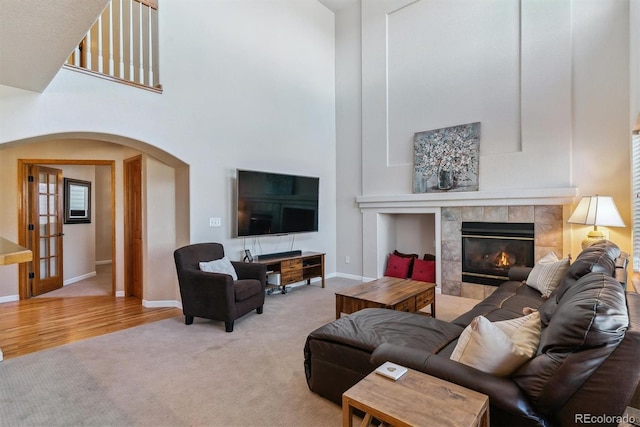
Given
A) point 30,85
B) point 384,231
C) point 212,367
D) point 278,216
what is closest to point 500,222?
point 384,231

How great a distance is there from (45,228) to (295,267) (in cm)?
399

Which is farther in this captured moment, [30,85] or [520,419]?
[30,85]

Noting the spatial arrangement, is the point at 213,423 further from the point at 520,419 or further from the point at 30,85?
the point at 30,85

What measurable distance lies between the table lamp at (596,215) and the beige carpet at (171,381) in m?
3.14

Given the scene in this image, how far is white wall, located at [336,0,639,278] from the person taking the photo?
3.78 metres

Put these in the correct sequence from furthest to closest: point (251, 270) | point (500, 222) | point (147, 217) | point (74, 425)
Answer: point (500, 222) → point (147, 217) → point (251, 270) → point (74, 425)

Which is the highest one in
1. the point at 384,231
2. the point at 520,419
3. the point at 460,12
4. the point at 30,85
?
the point at 460,12

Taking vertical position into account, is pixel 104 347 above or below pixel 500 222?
below

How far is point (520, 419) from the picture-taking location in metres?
1.27

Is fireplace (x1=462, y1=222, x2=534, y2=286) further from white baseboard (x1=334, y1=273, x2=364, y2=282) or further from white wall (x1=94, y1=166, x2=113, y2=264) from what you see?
white wall (x1=94, y1=166, x2=113, y2=264)

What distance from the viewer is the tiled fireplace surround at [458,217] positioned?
403 cm

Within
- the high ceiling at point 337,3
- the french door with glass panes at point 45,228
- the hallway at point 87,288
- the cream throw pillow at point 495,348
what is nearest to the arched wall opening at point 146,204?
the french door with glass panes at point 45,228

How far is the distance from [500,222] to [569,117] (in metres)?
1.49

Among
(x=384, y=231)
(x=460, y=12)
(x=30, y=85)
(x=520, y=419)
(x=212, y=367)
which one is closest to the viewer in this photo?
(x=520, y=419)
